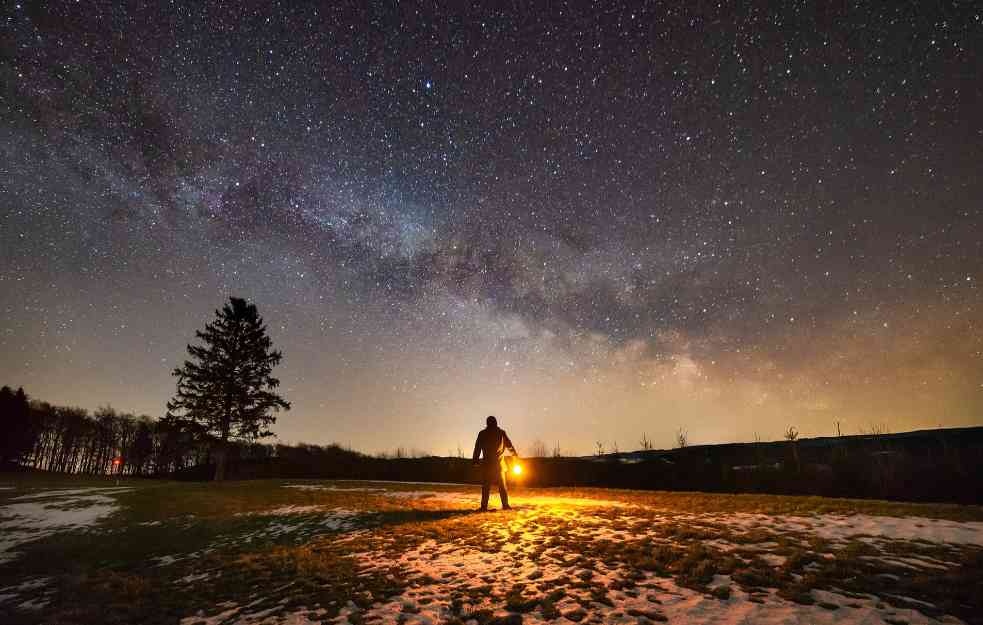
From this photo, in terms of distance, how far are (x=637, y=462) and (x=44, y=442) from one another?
116156 mm

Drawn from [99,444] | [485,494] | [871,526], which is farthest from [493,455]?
[99,444]

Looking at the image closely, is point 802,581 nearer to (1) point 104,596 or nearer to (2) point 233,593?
(2) point 233,593

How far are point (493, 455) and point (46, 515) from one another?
785 inches

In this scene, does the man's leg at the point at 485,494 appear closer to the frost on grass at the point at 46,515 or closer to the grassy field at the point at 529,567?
the grassy field at the point at 529,567

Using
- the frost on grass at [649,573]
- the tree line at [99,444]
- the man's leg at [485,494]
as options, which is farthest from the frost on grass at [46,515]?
the tree line at [99,444]

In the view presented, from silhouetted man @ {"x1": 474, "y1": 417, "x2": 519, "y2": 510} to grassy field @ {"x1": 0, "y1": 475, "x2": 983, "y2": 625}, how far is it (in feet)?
2.47

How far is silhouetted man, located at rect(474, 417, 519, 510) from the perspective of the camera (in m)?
13.0

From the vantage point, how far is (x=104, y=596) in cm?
803

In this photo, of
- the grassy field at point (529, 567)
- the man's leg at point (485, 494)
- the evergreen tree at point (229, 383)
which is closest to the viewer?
the grassy field at point (529, 567)

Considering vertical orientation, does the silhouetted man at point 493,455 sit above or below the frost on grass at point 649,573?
above

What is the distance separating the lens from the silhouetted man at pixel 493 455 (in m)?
13.0

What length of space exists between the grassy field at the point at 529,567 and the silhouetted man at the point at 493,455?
2.47 feet

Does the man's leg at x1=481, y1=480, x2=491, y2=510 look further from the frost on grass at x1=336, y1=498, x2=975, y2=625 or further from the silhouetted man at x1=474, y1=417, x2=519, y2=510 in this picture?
the frost on grass at x1=336, y1=498, x2=975, y2=625

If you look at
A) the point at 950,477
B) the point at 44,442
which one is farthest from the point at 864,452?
the point at 44,442
